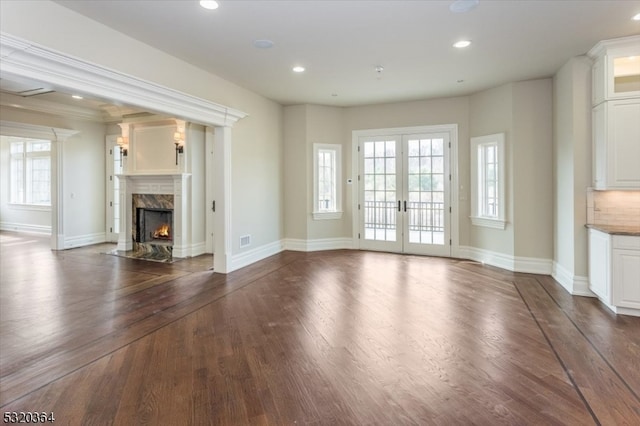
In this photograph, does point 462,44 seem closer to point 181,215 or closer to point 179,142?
point 179,142

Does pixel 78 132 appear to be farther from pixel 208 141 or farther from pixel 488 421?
pixel 488 421

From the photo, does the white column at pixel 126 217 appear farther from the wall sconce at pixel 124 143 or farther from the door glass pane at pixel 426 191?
the door glass pane at pixel 426 191

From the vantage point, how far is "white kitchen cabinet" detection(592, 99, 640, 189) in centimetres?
389

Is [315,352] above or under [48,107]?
under

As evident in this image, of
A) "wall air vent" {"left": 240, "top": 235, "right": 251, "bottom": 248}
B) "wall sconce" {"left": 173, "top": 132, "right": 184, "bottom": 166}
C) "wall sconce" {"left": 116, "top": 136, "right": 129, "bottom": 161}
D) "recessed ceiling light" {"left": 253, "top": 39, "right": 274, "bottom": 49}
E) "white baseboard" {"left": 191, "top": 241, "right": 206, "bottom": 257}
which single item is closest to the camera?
"recessed ceiling light" {"left": 253, "top": 39, "right": 274, "bottom": 49}

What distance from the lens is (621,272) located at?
365cm

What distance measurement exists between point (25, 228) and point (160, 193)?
19.8ft

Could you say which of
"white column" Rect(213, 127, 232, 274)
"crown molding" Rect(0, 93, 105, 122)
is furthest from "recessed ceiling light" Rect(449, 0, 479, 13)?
"crown molding" Rect(0, 93, 105, 122)

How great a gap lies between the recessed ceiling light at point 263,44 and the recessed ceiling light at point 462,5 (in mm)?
1922

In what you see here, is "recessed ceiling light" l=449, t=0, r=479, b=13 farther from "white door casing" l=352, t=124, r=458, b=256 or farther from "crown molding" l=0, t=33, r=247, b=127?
"white door casing" l=352, t=124, r=458, b=256

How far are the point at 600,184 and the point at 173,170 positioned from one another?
6.88 metres

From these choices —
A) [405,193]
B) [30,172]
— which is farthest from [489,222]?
[30,172]

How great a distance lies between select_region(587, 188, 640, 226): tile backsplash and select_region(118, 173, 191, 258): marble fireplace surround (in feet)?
21.4

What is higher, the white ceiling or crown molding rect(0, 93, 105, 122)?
crown molding rect(0, 93, 105, 122)
